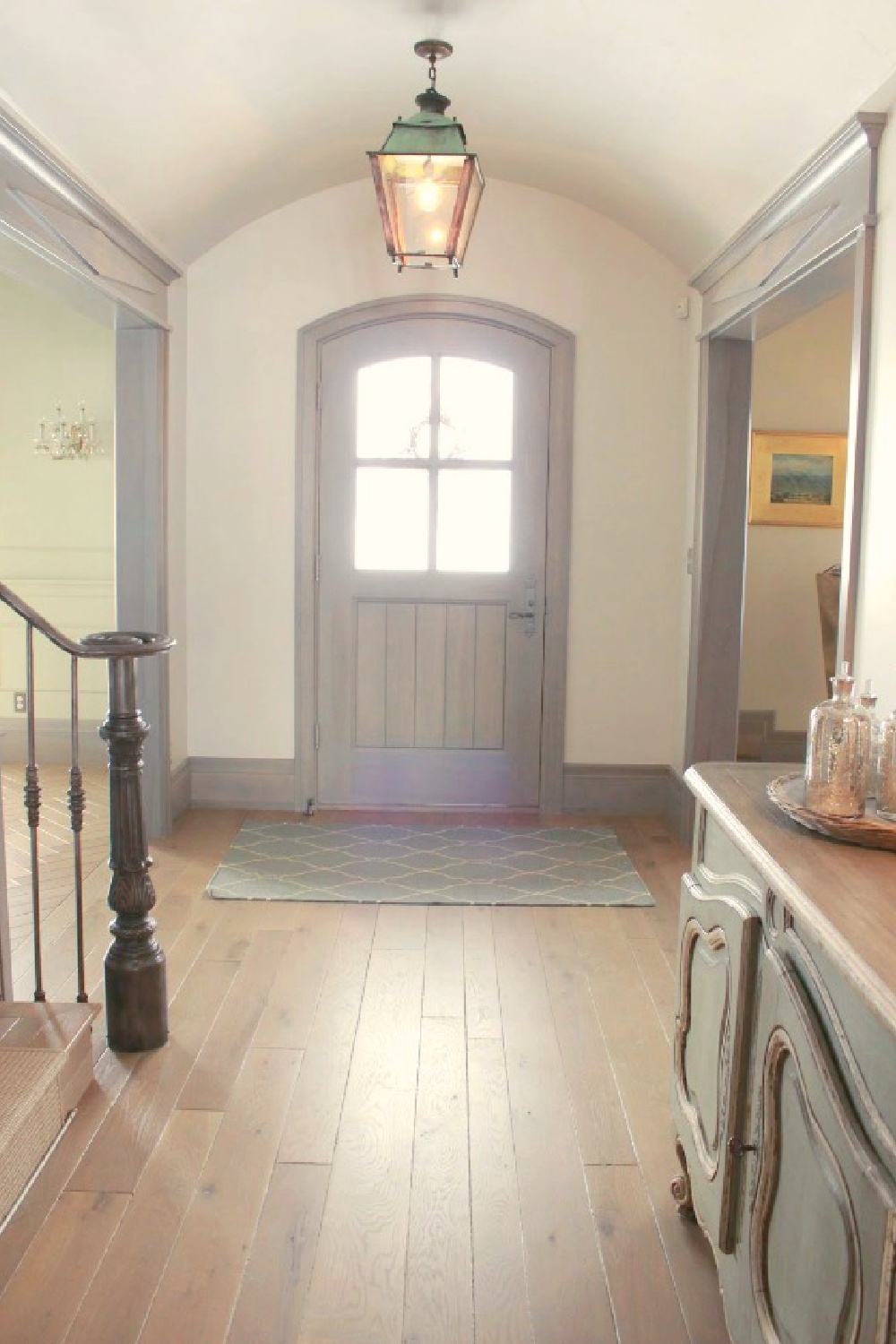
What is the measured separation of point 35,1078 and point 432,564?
316cm

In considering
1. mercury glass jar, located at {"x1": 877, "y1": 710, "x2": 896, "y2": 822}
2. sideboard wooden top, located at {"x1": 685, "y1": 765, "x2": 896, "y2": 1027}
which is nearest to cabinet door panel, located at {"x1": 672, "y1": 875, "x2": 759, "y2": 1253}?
sideboard wooden top, located at {"x1": 685, "y1": 765, "x2": 896, "y2": 1027}

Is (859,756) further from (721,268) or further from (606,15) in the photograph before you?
(721,268)

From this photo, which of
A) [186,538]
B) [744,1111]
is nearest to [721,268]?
[186,538]

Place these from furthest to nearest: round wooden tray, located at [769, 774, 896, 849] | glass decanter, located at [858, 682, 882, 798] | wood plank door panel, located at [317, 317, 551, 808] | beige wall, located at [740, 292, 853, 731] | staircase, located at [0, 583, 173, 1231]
Result: beige wall, located at [740, 292, 853, 731] → wood plank door panel, located at [317, 317, 551, 808] → staircase, located at [0, 583, 173, 1231] → glass decanter, located at [858, 682, 882, 798] → round wooden tray, located at [769, 774, 896, 849]

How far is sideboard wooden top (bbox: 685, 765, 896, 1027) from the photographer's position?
1.35 meters

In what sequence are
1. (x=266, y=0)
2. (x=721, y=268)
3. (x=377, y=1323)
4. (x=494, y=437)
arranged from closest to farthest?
(x=377, y=1323) → (x=266, y=0) → (x=721, y=268) → (x=494, y=437)

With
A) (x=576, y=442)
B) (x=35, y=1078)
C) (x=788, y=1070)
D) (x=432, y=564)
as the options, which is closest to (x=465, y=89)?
(x=576, y=442)

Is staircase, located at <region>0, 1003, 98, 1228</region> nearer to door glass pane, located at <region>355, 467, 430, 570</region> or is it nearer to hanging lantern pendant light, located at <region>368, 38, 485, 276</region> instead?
hanging lantern pendant light, located at <region>368, 38, 485, 276</region>

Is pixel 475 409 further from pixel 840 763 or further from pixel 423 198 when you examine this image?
pixel 840 763

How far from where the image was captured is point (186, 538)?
A: 5211 millimetres

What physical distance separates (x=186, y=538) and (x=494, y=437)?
1440 mm

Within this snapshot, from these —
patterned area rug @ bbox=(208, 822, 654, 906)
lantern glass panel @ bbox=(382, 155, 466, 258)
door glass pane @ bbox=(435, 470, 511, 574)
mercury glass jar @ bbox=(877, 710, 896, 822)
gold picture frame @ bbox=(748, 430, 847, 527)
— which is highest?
lantern glass panel @ bbox=(382, 155, 466, 258)

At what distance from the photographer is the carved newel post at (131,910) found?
2.89m

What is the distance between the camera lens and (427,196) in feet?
11.6
